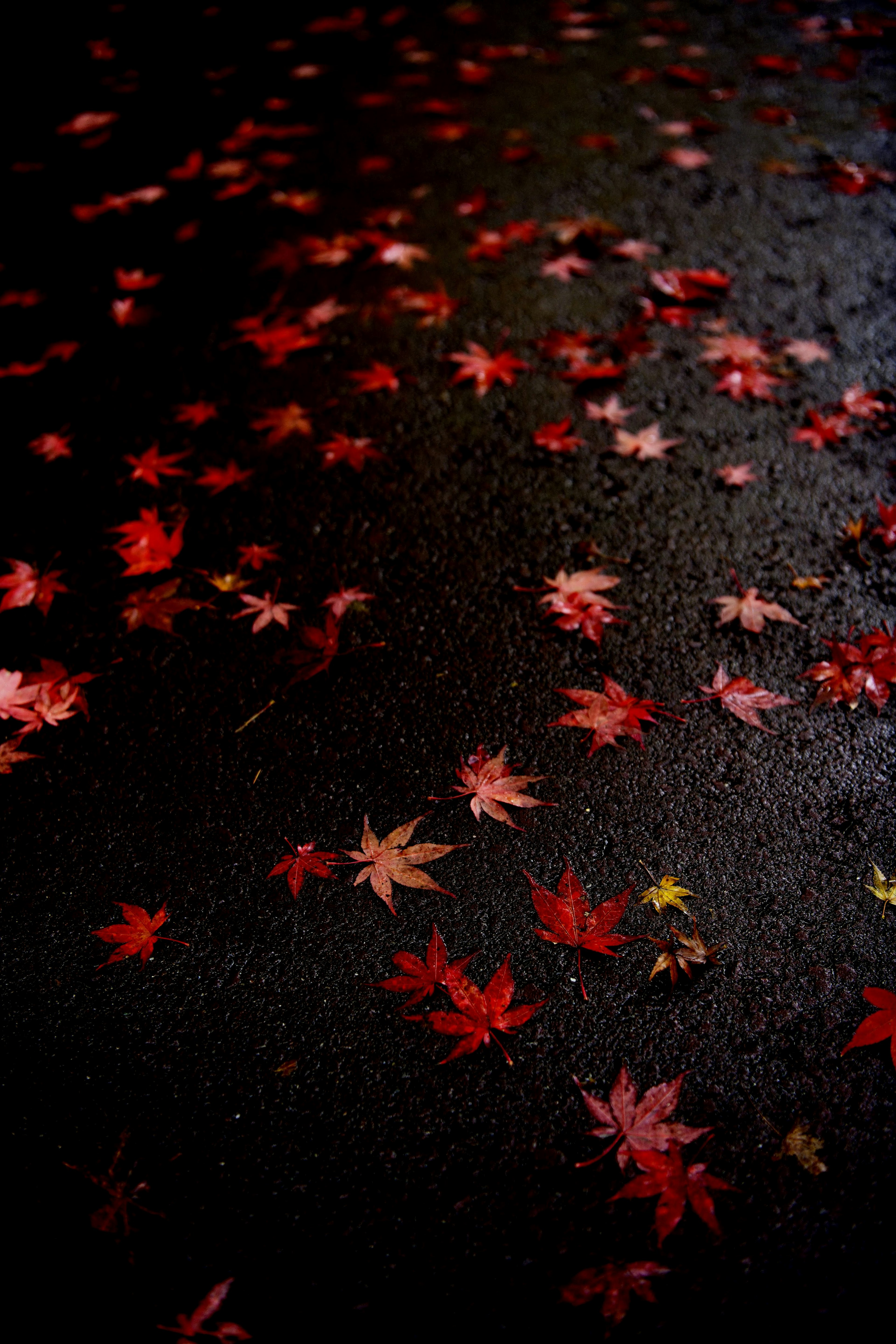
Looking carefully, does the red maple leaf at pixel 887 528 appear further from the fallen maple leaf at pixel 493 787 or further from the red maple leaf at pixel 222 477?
the fallen maple leaf at pixel 493 787

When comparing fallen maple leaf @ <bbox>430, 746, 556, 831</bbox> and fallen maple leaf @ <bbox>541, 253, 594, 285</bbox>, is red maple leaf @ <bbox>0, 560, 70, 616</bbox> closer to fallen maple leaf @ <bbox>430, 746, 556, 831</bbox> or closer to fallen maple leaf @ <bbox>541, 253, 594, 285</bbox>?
fallen maple leaf @ <bbox>430, 746, 556, 831</bbox>

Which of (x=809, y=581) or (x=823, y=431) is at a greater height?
(x=823, y=431)

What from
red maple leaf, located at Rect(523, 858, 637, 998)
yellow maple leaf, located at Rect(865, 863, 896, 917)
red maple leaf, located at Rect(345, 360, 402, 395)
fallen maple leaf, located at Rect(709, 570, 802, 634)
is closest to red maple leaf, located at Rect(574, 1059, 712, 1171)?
red maple leaf, located at Rect(523, 858, 637, 998)

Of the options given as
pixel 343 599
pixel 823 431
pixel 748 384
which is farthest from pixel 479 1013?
pixel 748 384

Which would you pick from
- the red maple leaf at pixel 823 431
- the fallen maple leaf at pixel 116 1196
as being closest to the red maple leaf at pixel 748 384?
the red maple leaf at pixel 823 431

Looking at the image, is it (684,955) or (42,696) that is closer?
(684,955)

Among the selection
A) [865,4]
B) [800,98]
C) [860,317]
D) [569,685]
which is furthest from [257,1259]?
[865,4]

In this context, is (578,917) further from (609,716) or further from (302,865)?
(302,865)
